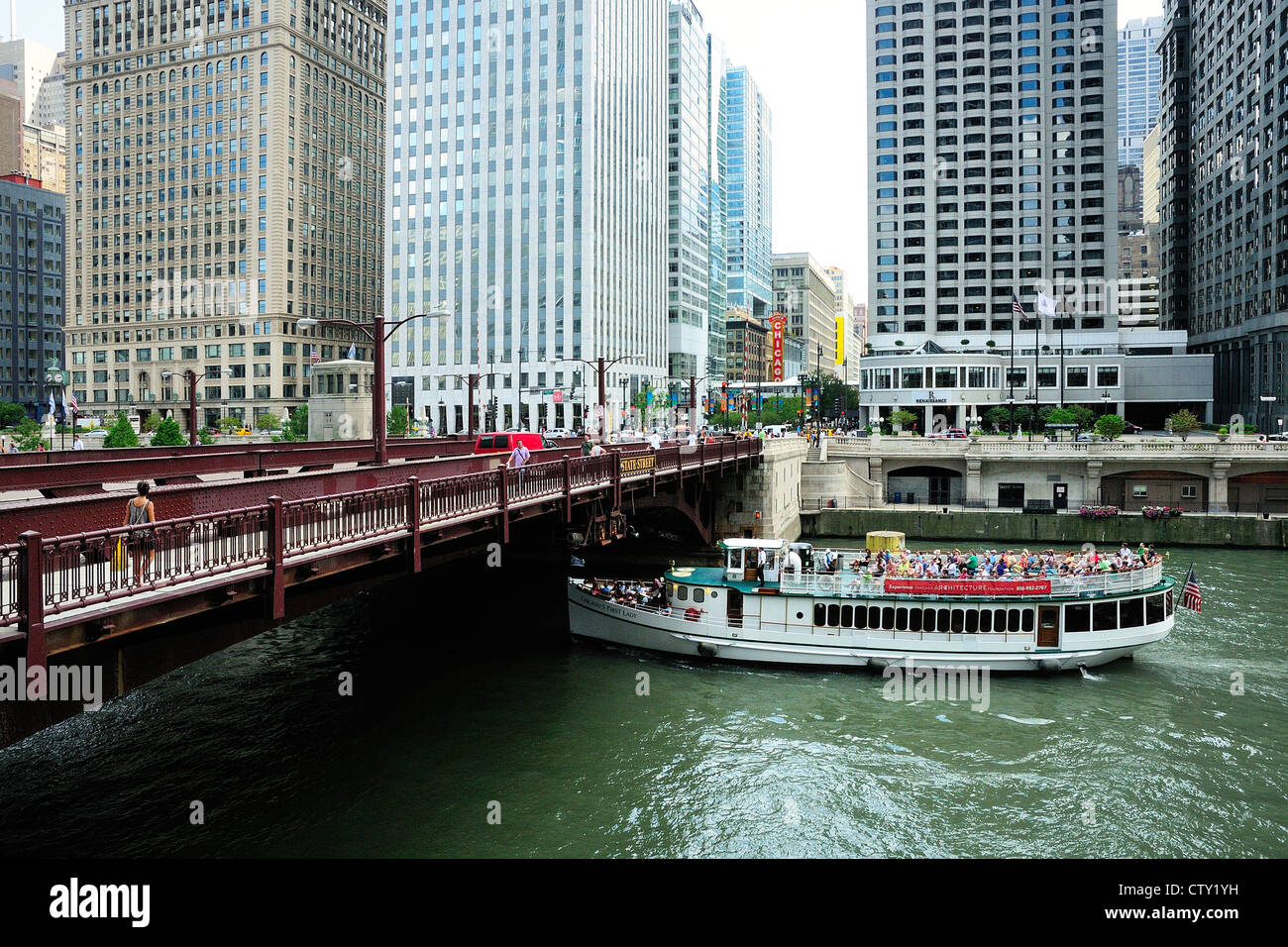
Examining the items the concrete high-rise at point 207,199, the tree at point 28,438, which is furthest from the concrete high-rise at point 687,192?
the tree at point 28,438

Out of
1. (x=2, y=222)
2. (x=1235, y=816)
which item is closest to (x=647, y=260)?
(x=2, y=222)

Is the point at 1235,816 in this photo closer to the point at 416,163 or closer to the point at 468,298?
the point at 468,298

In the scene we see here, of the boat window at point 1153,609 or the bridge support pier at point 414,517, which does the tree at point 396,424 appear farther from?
the bridge support pier at point 414,517

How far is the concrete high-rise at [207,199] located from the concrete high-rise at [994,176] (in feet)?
272

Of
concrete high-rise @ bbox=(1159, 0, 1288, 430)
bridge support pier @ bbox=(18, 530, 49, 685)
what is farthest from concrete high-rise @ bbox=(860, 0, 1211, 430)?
bridge support pier @ bbox=(18, 530, 49, 685)

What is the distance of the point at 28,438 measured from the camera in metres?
63.4

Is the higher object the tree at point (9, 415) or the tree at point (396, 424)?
the tree at point (9, 415)

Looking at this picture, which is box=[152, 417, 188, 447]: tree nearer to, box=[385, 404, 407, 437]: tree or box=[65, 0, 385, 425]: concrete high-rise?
box=[385, 404, 407, 437]: tree

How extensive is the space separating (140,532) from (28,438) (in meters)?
60.8

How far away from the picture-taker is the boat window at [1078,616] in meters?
33.2

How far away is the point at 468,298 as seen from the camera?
128 metres
